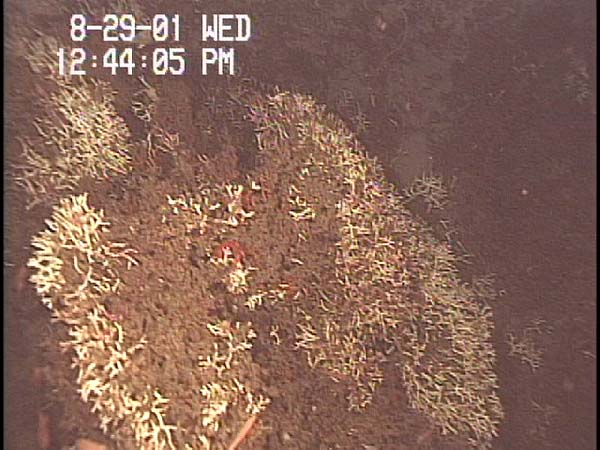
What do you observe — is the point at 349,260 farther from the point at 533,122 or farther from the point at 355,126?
the point at 533,122

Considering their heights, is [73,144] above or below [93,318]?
above

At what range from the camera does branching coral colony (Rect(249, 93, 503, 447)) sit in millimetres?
1179

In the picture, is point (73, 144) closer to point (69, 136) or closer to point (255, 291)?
point (69, 136)

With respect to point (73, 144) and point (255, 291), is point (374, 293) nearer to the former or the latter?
point (255, 291)

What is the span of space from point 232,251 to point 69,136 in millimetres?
335

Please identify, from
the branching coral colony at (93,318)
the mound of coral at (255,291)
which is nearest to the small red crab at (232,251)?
the mound of coral at (255,291)

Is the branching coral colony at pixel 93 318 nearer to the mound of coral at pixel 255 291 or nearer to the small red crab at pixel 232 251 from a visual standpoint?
the mound of coral at pixel 255 291

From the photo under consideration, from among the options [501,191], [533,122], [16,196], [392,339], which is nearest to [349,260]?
[392,339]

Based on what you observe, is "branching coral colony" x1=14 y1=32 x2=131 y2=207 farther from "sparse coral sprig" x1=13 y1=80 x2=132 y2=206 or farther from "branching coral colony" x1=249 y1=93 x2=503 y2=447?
"branching coral colony" x1=249 y1=93 x2=503 y2=447

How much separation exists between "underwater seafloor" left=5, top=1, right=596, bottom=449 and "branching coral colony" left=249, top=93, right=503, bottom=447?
26 millimetres

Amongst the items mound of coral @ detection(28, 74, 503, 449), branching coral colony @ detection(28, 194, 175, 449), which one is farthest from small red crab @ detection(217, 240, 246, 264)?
branching coral colony @ detection(28, 194, 175, 449)

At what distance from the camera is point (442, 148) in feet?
3.98

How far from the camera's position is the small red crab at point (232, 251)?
1179mm

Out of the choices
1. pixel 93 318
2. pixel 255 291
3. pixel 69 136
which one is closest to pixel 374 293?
pixel 255 291
